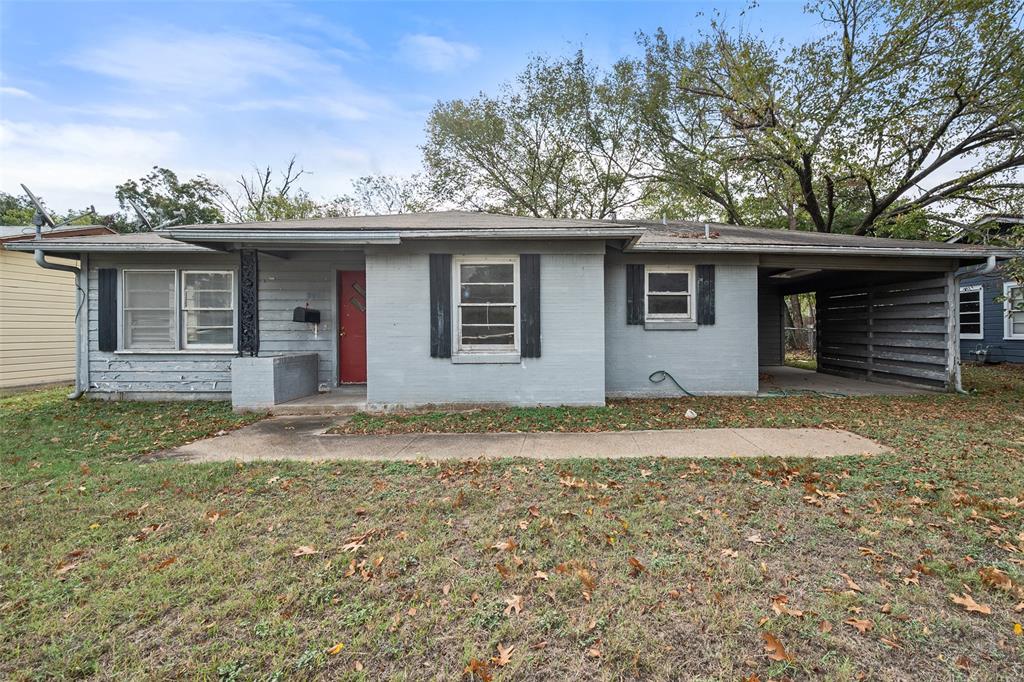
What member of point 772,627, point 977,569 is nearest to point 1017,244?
point 977,569

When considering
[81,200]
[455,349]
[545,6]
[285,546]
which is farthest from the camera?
[81,200]

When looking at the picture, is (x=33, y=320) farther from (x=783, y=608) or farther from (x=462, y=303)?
(x=783, y=608)

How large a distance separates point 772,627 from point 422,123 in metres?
22.7

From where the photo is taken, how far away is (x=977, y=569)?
2537 mm

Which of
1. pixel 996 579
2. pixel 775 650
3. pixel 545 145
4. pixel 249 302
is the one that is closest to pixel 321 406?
pixel 249 302

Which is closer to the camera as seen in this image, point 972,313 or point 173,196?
point 972,313

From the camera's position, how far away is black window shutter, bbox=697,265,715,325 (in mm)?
8156

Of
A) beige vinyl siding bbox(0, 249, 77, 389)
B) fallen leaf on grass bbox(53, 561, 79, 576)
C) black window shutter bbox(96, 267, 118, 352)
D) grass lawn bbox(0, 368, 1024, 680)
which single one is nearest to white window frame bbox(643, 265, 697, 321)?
grass lawn bbox(0, 368, 1024, 680)

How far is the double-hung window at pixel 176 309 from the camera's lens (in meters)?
8.52

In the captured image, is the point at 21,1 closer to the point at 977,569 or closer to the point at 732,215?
the point at 977,569

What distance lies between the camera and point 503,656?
1.91 metres

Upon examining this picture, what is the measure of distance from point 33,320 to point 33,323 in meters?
0.08

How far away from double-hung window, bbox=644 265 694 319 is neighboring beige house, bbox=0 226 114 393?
1265 cm

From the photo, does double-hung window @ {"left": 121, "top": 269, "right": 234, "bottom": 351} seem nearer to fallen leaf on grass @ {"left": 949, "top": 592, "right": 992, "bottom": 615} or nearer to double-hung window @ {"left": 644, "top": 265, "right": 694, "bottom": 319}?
double-hung window @ {"left": 644, "top": 265, "right": 694, "bottom": 319}
